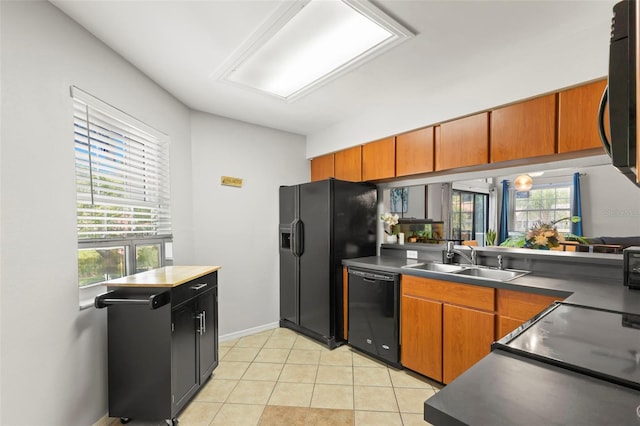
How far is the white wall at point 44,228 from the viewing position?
4.45 ft

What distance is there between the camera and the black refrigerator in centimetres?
305

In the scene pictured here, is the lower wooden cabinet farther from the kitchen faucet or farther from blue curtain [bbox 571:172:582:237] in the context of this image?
blue curtain [bbox 571:172:582:237]

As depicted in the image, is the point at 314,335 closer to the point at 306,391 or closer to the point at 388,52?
the point at 306,391

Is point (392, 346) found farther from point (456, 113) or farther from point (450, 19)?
point (450, 19)

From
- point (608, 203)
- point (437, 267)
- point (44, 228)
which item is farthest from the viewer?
point (437, 267)

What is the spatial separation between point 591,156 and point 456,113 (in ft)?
3.26

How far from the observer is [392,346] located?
256 centimetres

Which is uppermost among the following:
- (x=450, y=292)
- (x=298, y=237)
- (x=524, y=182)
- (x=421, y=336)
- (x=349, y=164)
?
(x=349, y=164)

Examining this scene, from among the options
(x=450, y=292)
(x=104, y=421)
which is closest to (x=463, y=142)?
(x=450, y=292)

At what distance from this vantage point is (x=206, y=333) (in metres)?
2.29

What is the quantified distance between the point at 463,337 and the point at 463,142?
157 cm

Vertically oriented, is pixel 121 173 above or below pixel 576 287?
above

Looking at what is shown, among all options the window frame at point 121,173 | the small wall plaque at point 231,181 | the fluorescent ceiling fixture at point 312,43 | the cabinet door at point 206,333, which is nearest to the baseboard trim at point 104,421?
the cabinet door at point 206,333

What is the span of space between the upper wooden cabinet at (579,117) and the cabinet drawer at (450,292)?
112 centimetres
